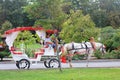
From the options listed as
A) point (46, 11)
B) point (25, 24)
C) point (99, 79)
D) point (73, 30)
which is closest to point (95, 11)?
point (25, 24)

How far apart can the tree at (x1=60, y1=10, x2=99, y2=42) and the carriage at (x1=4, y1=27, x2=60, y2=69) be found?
507 inches

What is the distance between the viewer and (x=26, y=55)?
21.3 meters

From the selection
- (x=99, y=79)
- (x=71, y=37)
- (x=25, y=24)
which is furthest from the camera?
(x=25, y=24)

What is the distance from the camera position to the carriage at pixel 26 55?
21.1 m

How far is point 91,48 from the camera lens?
2162 centimetres

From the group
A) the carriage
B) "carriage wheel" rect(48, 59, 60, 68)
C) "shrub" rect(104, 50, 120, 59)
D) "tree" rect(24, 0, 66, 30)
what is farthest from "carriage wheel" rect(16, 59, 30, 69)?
"tree" rect(24, 0, 66, 30)

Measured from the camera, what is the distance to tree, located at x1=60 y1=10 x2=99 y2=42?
34.9 meters

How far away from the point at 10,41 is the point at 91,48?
4498 millimetres

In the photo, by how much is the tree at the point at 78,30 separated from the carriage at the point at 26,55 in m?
12.9

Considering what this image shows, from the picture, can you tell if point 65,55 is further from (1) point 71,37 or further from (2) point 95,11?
(2) point 95,11

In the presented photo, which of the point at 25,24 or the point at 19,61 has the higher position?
the point at 25,24

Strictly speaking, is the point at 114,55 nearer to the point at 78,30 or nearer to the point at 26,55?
the point at 78,30

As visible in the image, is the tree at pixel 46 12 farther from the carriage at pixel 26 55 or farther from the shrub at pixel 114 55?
the carriage at pixel 26 55

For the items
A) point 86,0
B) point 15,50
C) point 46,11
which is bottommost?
point 15,50
